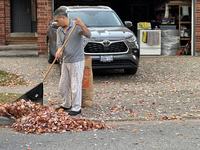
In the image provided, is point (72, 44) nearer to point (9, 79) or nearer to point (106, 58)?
point (106, 58)

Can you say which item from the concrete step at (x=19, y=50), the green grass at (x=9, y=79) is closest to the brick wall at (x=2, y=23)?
the concrete step at (x=19, y=50)

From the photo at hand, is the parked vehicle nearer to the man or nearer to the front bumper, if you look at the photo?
the front bumper

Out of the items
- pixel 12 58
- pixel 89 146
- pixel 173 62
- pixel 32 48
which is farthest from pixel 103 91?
pixel 32 48

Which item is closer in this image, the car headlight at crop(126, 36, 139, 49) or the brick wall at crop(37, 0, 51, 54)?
the car headlight at crop(126, 36, 139, 49)

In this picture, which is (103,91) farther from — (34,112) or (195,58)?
(195,58)

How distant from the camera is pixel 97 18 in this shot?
11.1 meters

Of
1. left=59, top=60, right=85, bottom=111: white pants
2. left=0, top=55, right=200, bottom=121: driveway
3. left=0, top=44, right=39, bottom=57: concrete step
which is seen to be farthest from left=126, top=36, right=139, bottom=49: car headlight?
left=0, top=44, right=39, bottom=57: concrete step

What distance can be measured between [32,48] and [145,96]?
8713 millimetres

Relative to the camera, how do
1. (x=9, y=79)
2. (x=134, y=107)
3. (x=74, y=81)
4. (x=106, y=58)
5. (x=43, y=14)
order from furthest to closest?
1. (x=43, y=14)
2. (x=9, y=79)
3. (x=106, y=58)
4. (x=134, y=107)
5. (x=74, y=81)

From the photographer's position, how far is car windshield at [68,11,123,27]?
1090cm

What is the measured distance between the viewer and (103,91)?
8906 mm

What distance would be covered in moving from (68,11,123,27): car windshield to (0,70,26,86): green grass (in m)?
2.25

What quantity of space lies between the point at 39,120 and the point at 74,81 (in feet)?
3.54

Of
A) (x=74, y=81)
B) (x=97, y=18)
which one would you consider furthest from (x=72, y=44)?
(x=97, y=18)
